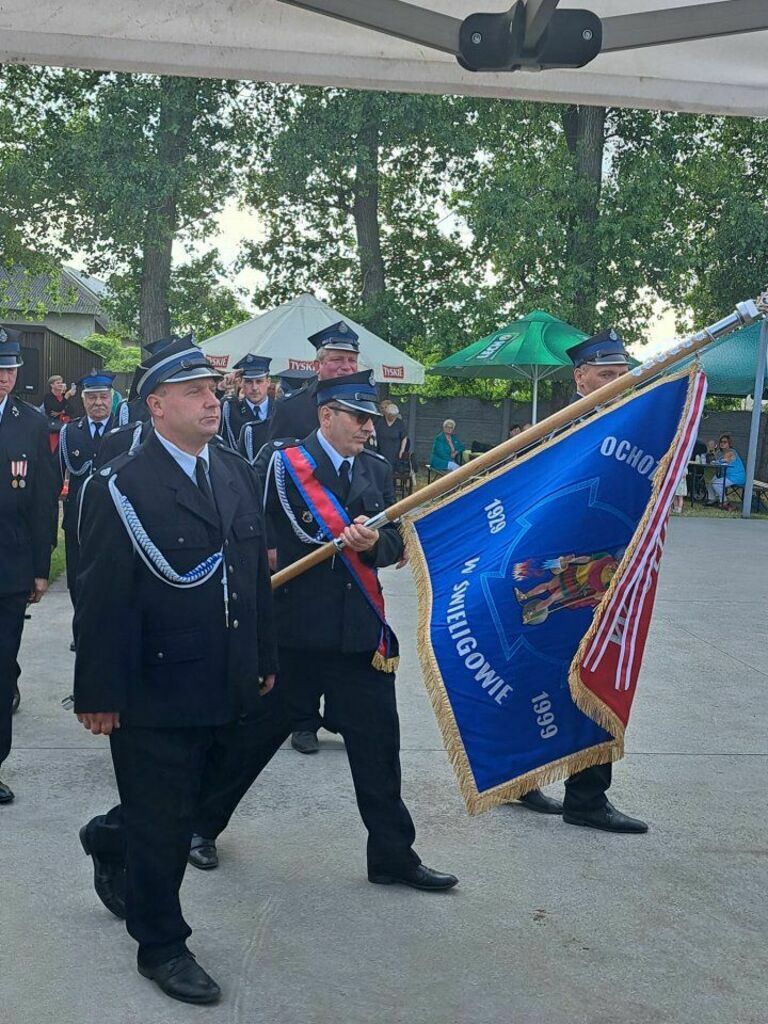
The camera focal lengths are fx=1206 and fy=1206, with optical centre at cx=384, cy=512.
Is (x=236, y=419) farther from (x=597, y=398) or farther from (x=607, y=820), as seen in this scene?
(x=597, y=398)

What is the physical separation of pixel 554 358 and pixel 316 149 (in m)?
9.14

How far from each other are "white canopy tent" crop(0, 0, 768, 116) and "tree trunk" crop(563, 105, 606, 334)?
2102 cm

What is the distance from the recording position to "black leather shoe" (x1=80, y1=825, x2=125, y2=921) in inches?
164

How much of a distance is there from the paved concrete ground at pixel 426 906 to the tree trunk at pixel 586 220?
18961 millimetres

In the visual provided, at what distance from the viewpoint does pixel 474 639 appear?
420 cm

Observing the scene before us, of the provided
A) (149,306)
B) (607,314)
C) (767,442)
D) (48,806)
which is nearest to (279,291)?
(149,306)

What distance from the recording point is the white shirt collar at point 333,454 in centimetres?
481

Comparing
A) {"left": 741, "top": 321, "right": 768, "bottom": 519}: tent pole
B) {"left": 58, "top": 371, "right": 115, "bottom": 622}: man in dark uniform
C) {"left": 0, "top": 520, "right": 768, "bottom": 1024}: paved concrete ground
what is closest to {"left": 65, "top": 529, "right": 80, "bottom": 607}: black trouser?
{"left": 0, "top": 520, "right": 768, "bottom": 1024}: paved concrete ground

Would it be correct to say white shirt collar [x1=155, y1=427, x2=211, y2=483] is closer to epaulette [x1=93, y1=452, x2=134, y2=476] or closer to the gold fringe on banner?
epaulette [x1=93, y1=452, x2=134, y2=476]

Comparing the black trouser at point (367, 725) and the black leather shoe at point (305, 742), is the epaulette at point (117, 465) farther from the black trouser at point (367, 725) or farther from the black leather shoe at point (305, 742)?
the black leather shoe at point (305, 742)

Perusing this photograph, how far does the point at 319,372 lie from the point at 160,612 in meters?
3.46

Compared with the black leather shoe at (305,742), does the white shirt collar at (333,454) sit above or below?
above

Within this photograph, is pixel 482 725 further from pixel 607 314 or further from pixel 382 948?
pixel 607 314

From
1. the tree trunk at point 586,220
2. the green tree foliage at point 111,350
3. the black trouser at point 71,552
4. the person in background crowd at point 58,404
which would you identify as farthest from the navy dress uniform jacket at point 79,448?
the green tree foliage at point 111,350
